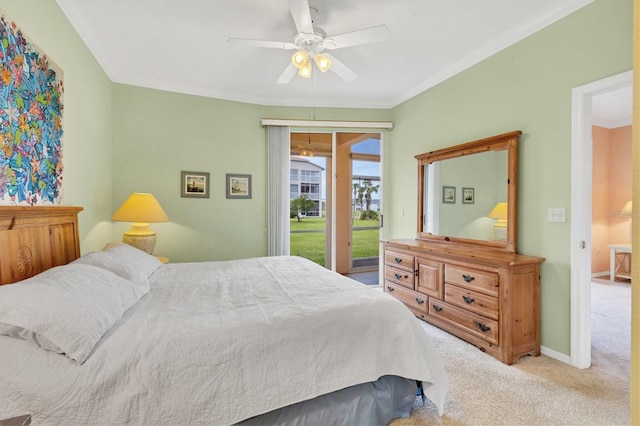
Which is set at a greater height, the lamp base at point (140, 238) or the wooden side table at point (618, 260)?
the lamp base at point (140, 238)

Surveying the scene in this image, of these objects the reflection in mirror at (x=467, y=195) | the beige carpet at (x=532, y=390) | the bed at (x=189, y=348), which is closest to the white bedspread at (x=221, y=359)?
the bed at (x=189, y=348)

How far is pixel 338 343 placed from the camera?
4.93ft

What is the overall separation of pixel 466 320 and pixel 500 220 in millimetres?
980

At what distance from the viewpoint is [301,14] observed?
6.66 ft

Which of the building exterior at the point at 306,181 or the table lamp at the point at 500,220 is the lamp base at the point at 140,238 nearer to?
the building exterior at the point at 306,181

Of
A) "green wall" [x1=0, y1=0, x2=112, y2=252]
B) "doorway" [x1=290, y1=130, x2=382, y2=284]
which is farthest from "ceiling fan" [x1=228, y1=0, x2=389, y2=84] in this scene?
"doorway" [x1=290, y1=130, x2=382, y2=284]

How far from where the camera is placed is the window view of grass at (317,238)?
4.66m

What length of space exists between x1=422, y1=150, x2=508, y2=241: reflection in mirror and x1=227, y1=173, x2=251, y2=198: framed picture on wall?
7.63 ft

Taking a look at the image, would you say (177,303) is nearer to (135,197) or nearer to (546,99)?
(135,197)

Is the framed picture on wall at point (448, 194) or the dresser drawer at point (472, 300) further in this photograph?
the framed picture on wall at point (448, 194)

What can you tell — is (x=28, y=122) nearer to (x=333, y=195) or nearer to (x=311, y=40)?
(x=311, y=40)

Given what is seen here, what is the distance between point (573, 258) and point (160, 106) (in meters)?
4.47

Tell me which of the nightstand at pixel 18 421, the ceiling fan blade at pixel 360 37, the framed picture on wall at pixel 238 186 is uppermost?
the ceiling fan blade at pixel 360 37

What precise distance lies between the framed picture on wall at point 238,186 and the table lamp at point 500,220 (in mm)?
2946
